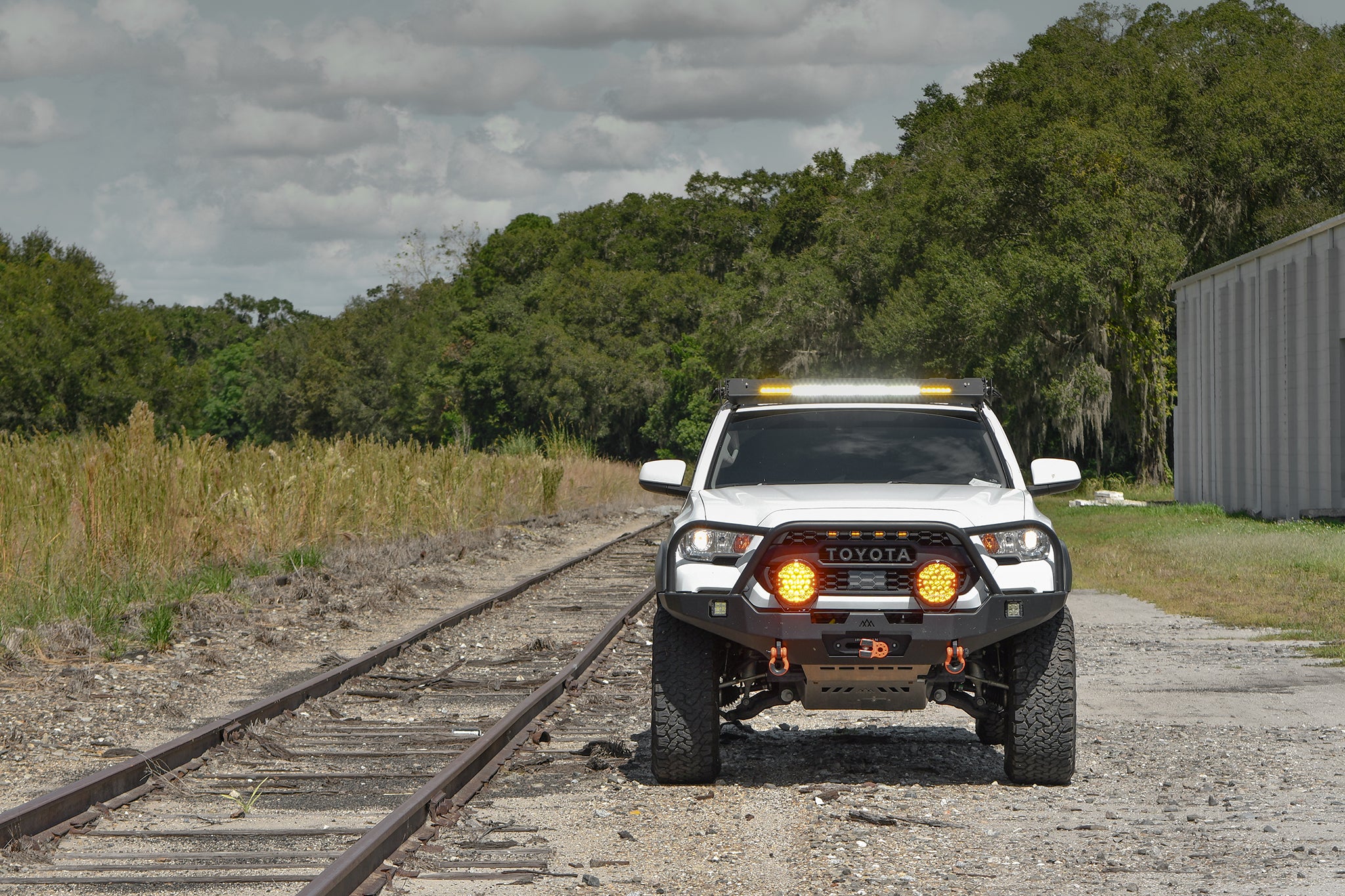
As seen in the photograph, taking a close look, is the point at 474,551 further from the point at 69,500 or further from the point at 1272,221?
the point at 1272,221

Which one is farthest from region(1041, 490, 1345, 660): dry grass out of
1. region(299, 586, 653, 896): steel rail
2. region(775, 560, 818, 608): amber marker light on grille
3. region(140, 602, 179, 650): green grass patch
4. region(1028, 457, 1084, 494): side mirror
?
region(140, 602, 179, 650): green grass patch

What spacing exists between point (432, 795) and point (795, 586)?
6.21ft

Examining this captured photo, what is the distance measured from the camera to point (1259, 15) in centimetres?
5891

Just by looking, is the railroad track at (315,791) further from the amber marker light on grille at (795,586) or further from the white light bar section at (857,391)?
the white light bar section at (857,391)

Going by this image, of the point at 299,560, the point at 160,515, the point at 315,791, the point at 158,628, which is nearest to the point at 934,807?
the point at 315,791

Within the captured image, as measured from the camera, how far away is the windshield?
813cm

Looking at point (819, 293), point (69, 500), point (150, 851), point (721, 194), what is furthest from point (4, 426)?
point (150, 851)

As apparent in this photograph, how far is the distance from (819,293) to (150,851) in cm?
5888

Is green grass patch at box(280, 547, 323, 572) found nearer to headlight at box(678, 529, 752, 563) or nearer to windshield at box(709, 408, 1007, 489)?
windshield at box(709, 408, 1007, 489)

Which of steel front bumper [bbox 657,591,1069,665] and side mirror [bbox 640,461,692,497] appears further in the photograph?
side mirror [bbox 640,461,692,497]

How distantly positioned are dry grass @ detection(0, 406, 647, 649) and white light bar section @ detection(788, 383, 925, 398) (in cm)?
663

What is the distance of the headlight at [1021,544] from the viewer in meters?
7.11

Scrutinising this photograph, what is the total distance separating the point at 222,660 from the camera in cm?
1242

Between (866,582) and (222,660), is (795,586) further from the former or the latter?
(222,660)
